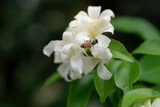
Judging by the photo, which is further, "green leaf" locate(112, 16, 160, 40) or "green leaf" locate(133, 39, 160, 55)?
"green leaf" locate(112, 16, 160, 40)

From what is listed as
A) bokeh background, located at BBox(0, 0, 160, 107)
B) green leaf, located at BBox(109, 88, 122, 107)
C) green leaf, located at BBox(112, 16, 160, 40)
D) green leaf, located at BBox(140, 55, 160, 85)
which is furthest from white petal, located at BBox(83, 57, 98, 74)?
bokeh background, located at BBox(0, 0, 160, 107)

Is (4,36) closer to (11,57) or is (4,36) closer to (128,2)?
(11,57)

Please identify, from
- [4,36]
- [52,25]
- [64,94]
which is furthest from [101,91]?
[52,25]

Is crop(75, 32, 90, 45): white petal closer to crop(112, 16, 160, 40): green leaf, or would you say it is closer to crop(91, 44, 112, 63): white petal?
crop(91, 44, 112, 63): white petal

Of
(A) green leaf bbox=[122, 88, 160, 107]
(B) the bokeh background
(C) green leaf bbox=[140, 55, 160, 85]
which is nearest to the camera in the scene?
(A) green leaf bbox=[122, 88, 160, 107]

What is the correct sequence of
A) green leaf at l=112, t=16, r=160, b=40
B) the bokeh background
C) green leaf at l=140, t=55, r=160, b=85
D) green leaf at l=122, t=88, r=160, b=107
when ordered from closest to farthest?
green leaf at l=122, t=88, r=160, b=107 → green leaf at l=140, t=55, r=160, b=85 → green leaf at l=112, t=16, r=160, b=40 → the bokeh background

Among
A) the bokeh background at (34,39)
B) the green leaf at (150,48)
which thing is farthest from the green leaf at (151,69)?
the bokeh background at (34,39)

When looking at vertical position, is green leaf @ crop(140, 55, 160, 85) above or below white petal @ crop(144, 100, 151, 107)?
below

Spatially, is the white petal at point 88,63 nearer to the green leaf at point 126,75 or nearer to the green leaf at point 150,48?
the green leaf at point 126,75
